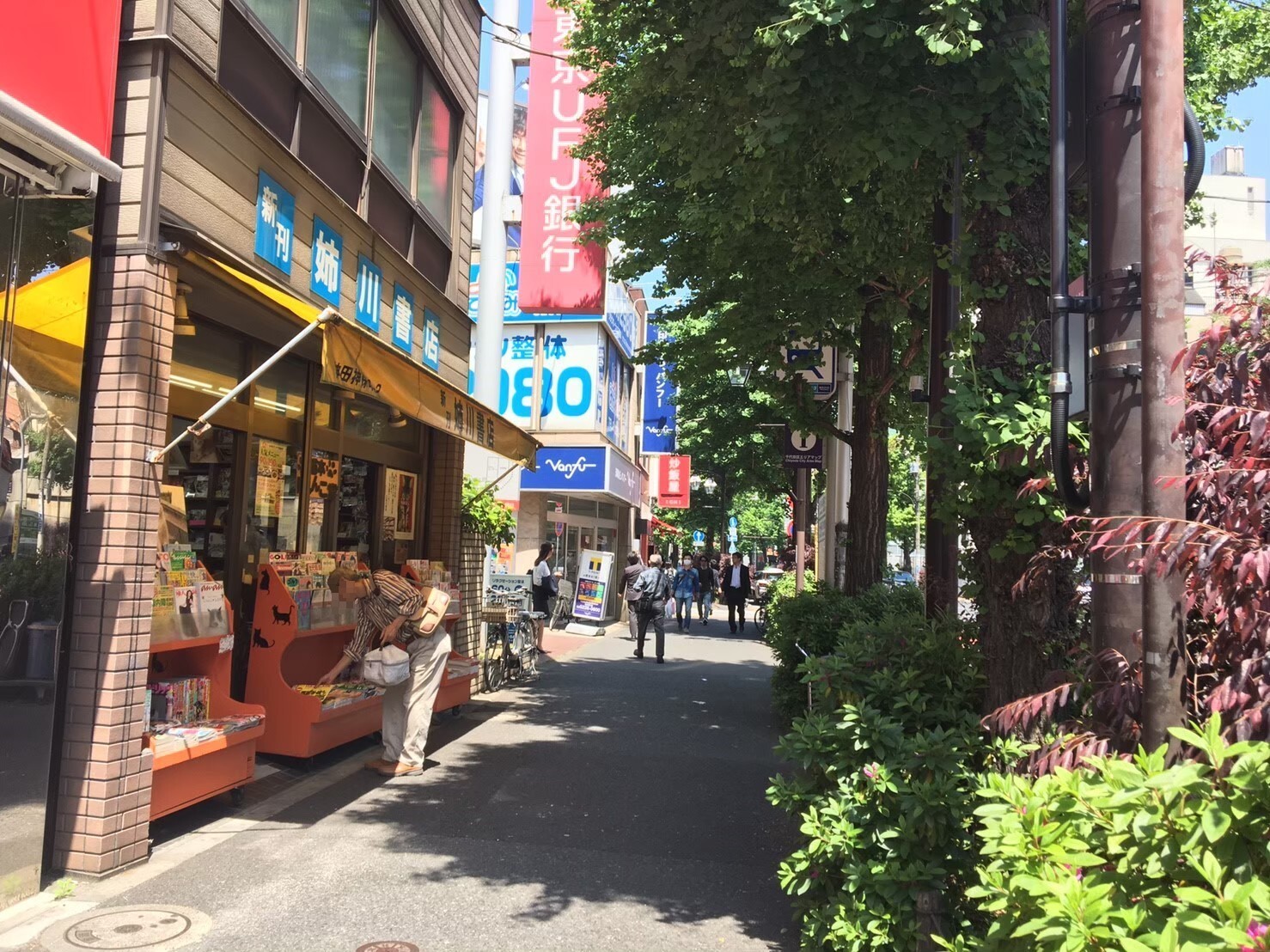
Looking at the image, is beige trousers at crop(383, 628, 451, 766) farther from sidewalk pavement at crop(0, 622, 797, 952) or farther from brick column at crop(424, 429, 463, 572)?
brick column at crop(424, 429, 463, 572)

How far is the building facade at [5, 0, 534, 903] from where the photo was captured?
4730mm

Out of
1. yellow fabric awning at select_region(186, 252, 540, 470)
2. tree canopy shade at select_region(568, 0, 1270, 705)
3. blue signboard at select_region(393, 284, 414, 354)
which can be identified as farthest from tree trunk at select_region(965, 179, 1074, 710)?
blue signboard at select_region(393, 284, 414, 354)

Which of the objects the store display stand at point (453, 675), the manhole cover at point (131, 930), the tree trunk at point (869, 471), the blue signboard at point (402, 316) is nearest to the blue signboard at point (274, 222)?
the blue signboard at point (402, 316)

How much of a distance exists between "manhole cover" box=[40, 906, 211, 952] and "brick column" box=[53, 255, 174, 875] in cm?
47

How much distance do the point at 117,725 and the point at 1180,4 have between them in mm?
5315

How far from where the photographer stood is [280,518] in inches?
315

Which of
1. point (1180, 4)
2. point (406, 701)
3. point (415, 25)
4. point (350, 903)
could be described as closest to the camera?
point (1180, 4)

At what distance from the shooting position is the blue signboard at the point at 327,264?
730cm

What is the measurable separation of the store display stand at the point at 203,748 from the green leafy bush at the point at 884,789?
10.9ft

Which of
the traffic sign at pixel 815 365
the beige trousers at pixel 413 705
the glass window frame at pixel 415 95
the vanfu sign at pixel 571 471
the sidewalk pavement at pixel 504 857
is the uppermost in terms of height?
the glass window frame at pixel 415 95

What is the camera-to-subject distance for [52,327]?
4.64 m

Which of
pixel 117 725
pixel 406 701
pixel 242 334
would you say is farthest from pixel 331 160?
pixel 117 725

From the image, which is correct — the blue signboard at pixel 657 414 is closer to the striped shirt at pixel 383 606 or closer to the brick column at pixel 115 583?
the striped shirt at pixel 383 606

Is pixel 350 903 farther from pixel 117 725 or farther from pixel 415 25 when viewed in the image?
pixel 415 25
